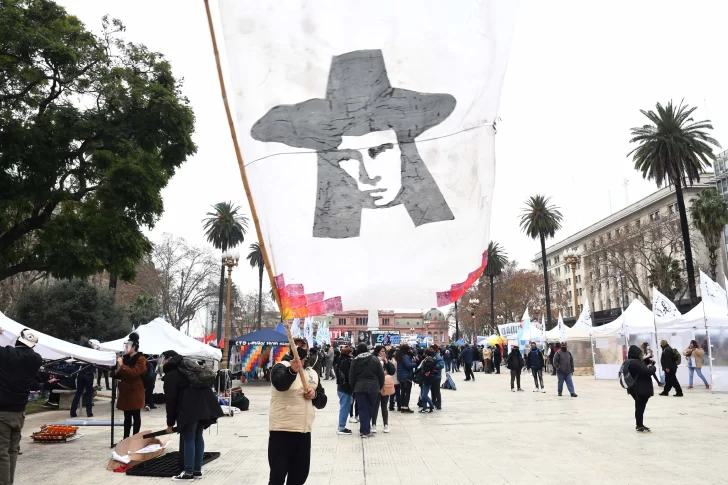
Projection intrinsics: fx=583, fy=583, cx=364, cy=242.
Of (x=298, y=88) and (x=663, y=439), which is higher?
(x=298, y=88)

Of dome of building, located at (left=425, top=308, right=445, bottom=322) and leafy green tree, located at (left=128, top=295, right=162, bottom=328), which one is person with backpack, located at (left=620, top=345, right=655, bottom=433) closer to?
dome of building, located at (left=425, top=308, right=445, bottom=322)

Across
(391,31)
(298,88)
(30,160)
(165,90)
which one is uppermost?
(165,90)

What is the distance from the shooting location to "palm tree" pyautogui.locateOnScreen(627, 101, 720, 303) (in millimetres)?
37719

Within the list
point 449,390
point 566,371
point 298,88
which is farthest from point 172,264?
point 298,88

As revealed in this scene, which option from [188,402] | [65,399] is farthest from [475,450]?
[65,399]

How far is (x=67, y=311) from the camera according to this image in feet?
95.9

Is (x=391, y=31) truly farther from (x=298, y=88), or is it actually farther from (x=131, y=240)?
(x=131, y=240)

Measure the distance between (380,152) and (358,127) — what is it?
220mm

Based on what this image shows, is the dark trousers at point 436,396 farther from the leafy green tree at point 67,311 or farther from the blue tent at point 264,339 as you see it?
the leafy green tree at point 67,311

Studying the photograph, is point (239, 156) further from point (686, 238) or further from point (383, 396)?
point (686, 238)

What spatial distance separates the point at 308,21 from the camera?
3727mm

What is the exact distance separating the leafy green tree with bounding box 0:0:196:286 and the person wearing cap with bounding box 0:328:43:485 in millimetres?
9740

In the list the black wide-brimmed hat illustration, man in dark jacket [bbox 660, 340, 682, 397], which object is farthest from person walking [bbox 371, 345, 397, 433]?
man in dark jacket [bbox 660, 340, 682, 397]

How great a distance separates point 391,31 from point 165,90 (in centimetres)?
1352
